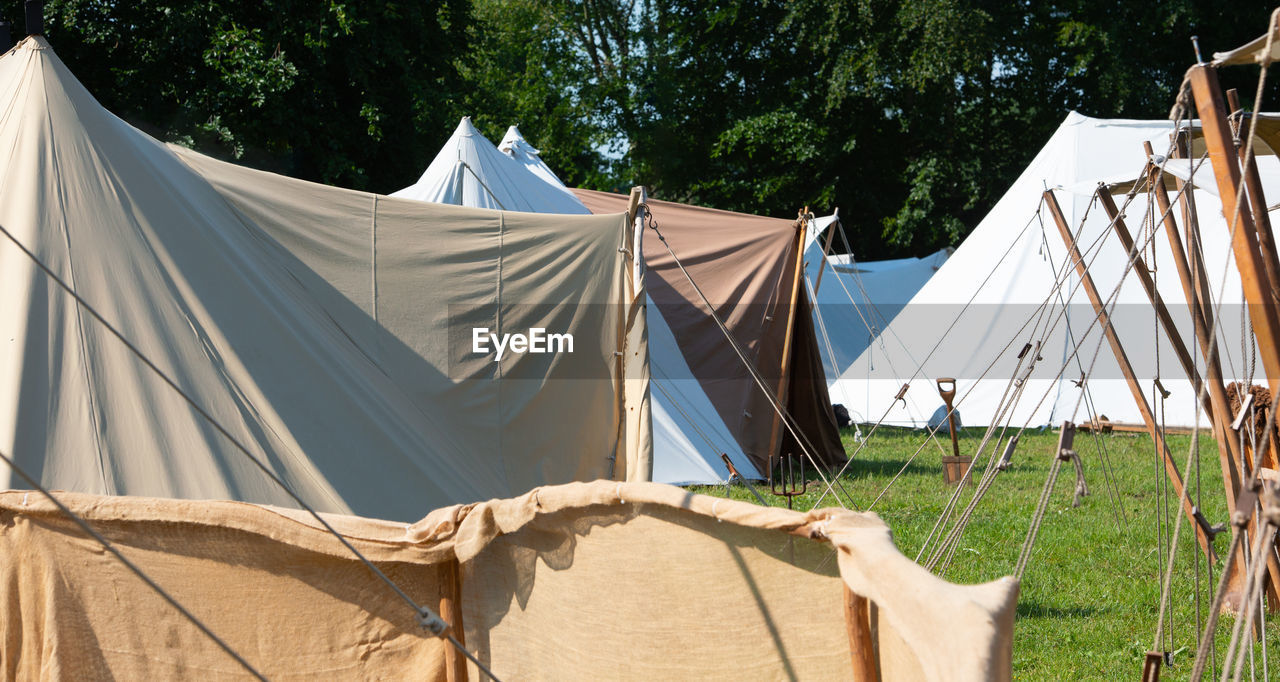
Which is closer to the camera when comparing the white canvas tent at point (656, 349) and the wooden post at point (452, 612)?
the wooden post at point (452, 612)

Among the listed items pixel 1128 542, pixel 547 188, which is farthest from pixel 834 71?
pixel 1128 542

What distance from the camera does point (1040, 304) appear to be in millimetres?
10430

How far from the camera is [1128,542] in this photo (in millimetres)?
5441

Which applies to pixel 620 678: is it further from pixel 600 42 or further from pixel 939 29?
pixel 600 42

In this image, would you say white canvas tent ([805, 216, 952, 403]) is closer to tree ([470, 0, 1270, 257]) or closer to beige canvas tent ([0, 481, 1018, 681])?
tree ([470, 0, 1270, 257])

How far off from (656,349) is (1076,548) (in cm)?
334

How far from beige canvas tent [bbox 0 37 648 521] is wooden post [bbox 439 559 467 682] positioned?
1.50 meters

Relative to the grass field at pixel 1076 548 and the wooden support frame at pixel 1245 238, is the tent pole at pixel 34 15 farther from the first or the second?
the grass field at pixel 1076 548

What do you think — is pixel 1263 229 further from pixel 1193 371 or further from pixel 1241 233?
pixel 1193 371

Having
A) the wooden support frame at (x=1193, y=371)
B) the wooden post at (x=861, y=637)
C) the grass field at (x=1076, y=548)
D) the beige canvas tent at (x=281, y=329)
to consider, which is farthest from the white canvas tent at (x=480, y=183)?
the wooden post at (x=861, y=637)

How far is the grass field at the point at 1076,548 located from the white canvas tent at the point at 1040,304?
1274 mm

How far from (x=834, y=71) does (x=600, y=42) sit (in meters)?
8.28

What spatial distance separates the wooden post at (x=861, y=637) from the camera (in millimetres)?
1661

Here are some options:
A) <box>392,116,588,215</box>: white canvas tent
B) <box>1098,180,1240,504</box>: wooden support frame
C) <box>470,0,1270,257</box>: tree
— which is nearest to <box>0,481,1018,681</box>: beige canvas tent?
<box>1098,180,1240,504</box>: wooden support frame
